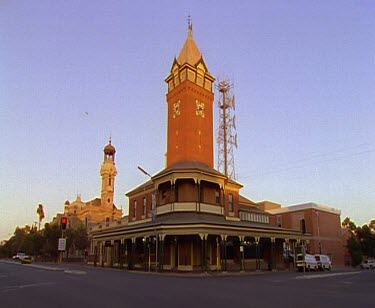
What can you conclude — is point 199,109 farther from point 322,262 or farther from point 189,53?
point 322,262

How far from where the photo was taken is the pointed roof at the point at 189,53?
47.6 m

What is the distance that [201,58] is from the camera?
48594 millimetres

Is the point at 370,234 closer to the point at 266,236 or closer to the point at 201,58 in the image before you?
the point at 266,236

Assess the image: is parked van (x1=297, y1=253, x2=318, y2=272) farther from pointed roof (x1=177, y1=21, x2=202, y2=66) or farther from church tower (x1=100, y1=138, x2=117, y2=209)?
church tower (x1=100, y1=138, x2=117, y2=209)

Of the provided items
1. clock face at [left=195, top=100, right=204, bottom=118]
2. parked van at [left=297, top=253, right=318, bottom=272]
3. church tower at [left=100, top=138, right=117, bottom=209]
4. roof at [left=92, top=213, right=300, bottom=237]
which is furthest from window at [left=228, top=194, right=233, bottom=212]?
church tower at [left=100, top=138, right=117, bottom=209]

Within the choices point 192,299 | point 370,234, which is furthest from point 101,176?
point 192,299

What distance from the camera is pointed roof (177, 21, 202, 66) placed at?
47625mm

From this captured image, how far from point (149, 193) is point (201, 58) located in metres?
18.3

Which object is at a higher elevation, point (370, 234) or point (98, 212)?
point (98, 212)

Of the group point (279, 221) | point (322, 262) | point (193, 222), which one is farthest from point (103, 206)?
point (193, 222)

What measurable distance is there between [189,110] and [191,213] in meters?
13.8

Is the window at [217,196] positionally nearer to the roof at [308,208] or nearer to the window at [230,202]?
the window at [230,202]

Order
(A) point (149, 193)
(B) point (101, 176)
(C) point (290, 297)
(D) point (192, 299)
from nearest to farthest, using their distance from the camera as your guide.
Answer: (D) point (192, 299) < (C) point (290, 297) < (A) point (149, 193) < (B) point (101, 176)

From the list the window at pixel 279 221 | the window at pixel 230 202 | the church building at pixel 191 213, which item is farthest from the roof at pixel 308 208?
the window at pixel 230 202
